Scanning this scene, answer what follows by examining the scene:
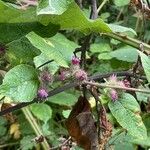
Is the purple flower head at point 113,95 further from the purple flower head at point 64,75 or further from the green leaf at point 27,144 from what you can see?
the green leaf at point 27,144

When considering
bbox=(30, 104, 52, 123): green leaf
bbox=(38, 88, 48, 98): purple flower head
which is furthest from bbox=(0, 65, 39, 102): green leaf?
bbox=(30, 104, 52, 123): green leaf

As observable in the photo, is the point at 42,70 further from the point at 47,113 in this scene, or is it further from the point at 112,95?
the point at 47,113

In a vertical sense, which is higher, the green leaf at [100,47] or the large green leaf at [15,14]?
the large green leaf at [15,14]

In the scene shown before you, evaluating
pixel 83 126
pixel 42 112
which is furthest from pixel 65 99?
pixel 83 126

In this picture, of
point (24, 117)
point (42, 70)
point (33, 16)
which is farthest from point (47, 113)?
point (33, 16)

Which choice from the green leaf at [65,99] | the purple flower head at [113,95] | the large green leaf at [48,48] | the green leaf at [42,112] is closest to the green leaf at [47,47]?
the large green leaf at [48,48]

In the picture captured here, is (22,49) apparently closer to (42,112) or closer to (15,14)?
(15,14)
